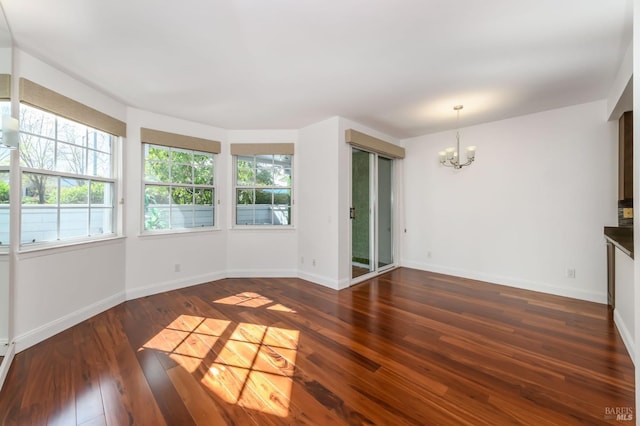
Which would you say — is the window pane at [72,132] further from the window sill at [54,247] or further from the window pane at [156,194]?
the window sill at [54,247]

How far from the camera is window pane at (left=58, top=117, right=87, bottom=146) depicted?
2.71 m

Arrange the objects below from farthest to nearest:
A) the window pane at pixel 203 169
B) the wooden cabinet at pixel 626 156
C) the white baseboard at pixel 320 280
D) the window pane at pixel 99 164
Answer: the window pane at pixel 203 169 < the white baseboard at pixel 320 280 < the window pane at pixel 99 164 < the wooden cabinet at pixel 626 156

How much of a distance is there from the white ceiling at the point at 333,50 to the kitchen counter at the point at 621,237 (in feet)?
5.21

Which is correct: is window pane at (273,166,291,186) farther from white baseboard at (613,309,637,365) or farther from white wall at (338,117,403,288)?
white baseboard at (613,309,637,365)

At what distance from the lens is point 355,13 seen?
1.82 m

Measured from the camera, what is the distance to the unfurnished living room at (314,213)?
1.77m

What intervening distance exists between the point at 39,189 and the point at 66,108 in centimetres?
84

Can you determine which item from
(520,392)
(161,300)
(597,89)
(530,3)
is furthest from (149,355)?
(597,89)

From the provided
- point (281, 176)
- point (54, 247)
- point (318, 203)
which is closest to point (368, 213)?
point (318, 203)

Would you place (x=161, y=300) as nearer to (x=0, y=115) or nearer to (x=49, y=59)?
(x=0, y=115)

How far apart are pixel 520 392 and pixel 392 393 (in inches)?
32.9

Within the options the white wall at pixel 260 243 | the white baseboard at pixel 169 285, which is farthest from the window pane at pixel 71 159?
the white wall at pixel 260 243

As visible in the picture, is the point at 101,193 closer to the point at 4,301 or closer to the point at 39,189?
the point at 39,189

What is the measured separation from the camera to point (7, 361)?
2021 mm
